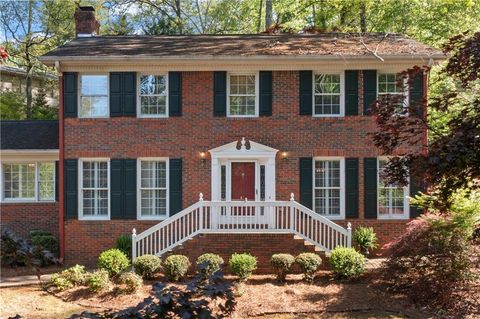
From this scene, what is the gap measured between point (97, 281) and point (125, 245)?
2.52 m

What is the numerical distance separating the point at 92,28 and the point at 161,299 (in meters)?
15.8

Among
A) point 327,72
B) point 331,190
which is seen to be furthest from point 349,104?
point 331,190

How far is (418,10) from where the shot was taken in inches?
877

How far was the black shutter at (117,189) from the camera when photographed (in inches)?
573

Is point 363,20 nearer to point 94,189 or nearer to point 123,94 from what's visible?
point 123,94

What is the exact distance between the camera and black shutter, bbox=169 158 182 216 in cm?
1455

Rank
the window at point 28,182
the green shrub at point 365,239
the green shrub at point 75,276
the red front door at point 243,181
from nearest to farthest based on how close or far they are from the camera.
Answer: the green shrub at point 75,276 < the green shrub at point 365,239 < the red front door at point 243,181 < the window at point 28,182

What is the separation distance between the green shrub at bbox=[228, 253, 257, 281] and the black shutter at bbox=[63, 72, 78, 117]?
6745 mm

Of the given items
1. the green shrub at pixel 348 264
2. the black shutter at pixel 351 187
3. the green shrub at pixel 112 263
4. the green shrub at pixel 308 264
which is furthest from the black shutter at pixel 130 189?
the black shutter at pixel 351 187

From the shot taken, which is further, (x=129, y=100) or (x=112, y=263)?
(x=129, y=100)

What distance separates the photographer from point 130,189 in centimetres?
1459

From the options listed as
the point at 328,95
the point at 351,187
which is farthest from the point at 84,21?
the point at 351,187

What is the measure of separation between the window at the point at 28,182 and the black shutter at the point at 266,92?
24.7ft

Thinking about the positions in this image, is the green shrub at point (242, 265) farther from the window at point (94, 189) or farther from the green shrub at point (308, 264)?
the window at point (94, 189)
